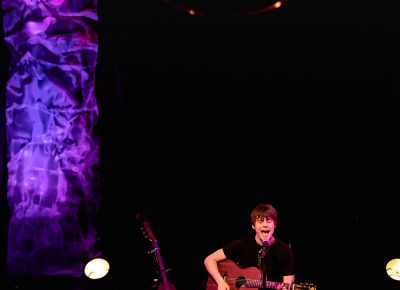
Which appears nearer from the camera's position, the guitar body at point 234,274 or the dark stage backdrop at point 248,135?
the guitar body at point 234,274

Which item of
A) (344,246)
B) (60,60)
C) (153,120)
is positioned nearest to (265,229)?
(344,246)

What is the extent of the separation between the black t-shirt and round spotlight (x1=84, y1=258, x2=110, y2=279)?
1.34 m

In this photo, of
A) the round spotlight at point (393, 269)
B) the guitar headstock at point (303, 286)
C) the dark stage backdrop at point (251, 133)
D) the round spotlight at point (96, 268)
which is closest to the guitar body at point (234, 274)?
the guitar headstock at point (303, 286)

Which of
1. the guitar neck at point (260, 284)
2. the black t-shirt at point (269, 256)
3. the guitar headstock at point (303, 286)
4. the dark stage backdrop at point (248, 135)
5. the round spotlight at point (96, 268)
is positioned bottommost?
the guitar headstock at point (303, 286)

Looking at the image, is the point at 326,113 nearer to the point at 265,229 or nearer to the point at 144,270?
the point at 265,229

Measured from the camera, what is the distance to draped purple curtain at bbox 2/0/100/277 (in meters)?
5.49

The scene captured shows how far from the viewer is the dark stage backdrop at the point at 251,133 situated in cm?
489

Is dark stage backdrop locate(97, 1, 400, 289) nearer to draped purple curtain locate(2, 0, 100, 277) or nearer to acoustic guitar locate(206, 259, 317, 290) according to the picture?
draped purple curtain locate(2, 0, 100, 277)

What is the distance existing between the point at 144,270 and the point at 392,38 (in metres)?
3.60

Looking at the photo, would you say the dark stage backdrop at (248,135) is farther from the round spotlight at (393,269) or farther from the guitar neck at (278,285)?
the guitar neck at (278,285)

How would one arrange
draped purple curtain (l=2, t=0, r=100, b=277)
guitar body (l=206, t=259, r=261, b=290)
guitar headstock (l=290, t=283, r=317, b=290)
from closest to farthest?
guitar headstock (l=290, t=283, r=317, b=290) → guitar body (l=206, t=259, r=261, b=290) → draped purple curtain (l=2, t=0, r=100, b=277)

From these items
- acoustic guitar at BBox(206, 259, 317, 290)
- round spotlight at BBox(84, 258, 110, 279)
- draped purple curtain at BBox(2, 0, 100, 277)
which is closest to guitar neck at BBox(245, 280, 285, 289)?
acoustic guitar at BBox(206, 259, 317, 290)

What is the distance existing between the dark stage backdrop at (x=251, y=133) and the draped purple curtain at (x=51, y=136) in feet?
0.70

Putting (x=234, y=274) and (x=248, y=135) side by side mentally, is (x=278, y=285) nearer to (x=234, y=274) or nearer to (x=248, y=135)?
(x=234, y=274)
